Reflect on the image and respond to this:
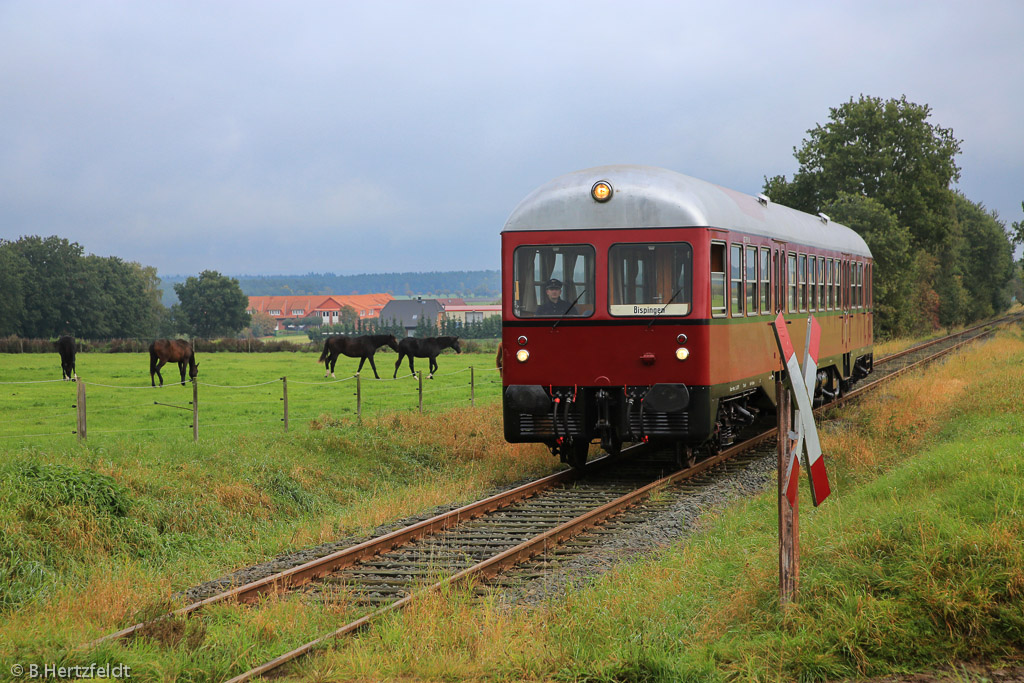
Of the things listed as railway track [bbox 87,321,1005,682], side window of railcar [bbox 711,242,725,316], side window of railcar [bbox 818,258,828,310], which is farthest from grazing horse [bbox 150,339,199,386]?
side window of railcar [bbox 711,242,725,316]

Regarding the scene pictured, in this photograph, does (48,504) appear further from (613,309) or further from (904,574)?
(904,574)

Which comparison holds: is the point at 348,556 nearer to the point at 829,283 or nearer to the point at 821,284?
the point at 821,284

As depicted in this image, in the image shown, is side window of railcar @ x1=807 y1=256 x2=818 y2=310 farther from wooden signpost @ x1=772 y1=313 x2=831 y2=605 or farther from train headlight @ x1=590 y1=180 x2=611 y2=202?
wooden signpost @ x1=772 y1=313 x2=831 y2=605

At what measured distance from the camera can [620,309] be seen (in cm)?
1216

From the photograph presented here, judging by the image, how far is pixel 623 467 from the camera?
566 inches

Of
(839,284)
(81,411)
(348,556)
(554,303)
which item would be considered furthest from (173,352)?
(348,556)

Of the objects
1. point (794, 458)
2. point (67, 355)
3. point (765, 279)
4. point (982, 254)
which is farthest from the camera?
point (982, 254)

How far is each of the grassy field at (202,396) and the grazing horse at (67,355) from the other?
27.7 inches

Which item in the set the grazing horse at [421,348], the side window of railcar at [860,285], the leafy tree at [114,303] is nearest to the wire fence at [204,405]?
the grazing horse at [421,348]

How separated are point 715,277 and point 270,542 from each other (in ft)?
19.8

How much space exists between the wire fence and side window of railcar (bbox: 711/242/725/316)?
7727 mm

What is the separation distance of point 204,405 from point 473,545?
14.5m

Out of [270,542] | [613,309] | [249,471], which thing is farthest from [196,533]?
[613,309]

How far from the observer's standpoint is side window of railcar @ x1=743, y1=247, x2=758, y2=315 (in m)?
13.6
